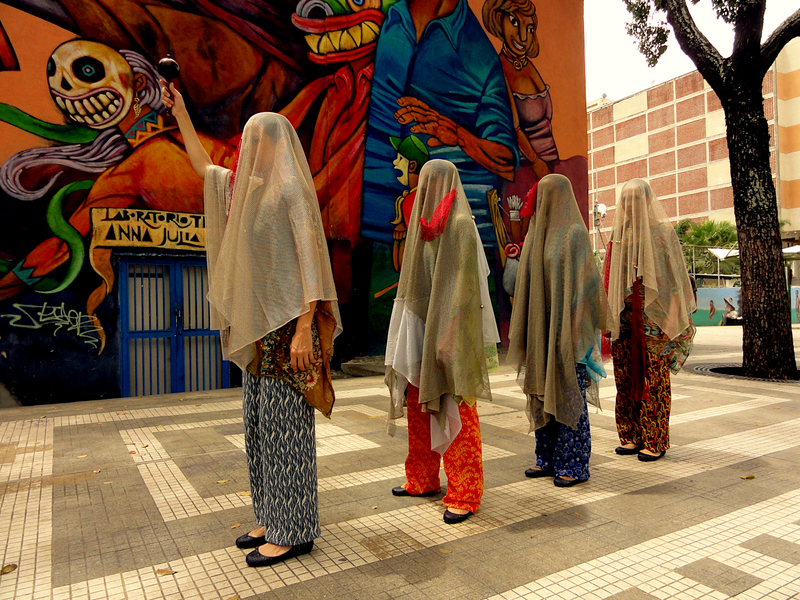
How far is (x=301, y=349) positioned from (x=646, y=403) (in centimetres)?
302

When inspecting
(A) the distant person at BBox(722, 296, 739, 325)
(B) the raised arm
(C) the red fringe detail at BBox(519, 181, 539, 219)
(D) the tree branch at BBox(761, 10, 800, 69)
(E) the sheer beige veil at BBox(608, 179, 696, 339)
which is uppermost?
(D) the tree branch at BBox(761, 10, 800, 69)

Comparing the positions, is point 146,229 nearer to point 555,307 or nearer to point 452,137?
point 452,137

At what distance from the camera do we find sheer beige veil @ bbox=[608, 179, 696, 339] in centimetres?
443

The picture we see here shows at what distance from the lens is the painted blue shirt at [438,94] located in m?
9.92

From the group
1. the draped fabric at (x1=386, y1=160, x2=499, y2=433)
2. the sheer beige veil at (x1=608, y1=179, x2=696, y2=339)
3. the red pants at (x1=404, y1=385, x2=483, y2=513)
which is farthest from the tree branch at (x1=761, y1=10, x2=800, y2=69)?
the red pants at (x1=404, y1=385, x2=483, y2=513)

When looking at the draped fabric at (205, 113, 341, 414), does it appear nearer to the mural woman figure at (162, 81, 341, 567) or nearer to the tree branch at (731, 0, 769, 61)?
the mural woman figure at (162, 81, 341, 567)

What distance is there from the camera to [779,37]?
28.1 feet

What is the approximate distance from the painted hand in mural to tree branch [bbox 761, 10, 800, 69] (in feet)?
15.0

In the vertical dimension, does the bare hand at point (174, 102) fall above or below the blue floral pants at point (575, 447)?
above

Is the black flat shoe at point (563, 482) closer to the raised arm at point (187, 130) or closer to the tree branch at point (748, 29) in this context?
the raised arm at point (187, 130)

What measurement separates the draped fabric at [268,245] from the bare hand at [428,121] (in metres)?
7.84

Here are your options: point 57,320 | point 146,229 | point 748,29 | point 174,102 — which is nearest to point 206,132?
point 146,229

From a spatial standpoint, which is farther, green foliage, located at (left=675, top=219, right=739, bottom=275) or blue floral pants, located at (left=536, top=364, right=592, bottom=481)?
green foliage, located at (left=675, top=219, right=739, bottom=275)

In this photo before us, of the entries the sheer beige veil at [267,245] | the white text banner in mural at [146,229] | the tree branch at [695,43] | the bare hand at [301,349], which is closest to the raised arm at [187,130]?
the sheer beige veil at [267,245]
